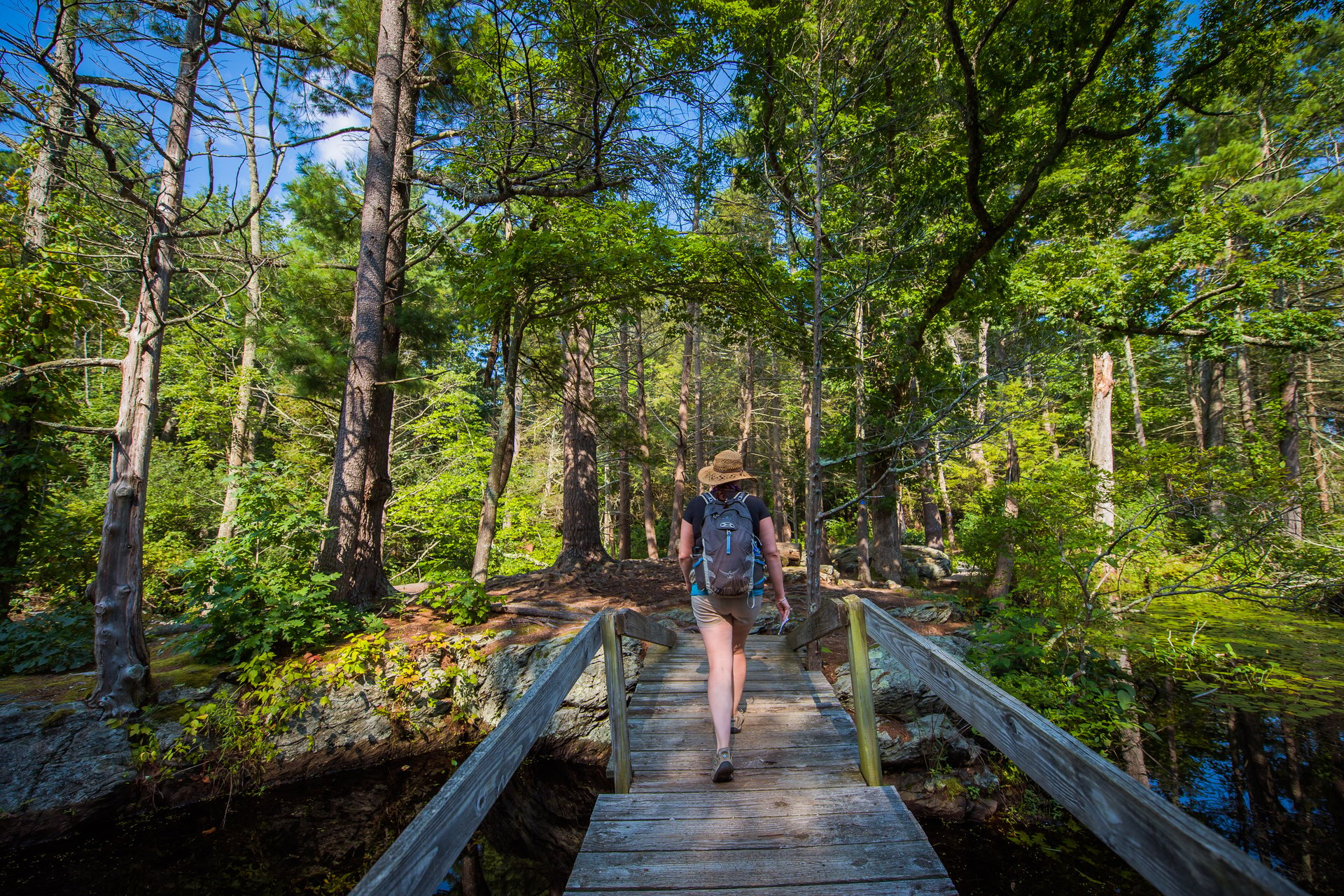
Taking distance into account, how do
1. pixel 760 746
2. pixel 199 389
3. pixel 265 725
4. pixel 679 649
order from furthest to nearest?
pixel 199 389
pixel 679 649
pixel 265 725
pixel 760 746

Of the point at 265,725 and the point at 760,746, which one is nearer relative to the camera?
the point at 760,746

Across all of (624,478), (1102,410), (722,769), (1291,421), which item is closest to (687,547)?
(722,769)

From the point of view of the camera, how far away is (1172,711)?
7.10 metres

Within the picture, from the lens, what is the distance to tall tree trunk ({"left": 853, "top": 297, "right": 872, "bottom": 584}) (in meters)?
9.32

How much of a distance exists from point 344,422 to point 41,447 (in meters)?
3.52

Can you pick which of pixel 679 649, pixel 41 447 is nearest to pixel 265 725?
pixel 679 649

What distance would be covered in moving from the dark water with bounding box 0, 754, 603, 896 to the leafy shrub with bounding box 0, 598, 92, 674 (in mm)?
2433

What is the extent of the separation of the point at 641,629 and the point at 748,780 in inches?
60.4

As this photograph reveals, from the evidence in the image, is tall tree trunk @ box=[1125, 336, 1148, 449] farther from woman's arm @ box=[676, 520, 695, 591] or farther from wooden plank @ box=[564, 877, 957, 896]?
wooden plank @ box=[564, 877, 957, 896]

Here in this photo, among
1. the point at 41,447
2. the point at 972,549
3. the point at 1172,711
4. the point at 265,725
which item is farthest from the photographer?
the point at 972,549

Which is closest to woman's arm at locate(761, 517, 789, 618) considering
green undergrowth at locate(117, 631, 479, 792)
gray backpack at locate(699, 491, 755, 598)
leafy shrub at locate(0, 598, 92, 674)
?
gray backpack at locate(699, 491, 755, 598)

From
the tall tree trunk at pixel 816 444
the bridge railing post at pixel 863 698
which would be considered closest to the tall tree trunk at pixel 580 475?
the tall tree trunk at pixel 816 444

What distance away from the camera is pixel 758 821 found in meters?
2.78

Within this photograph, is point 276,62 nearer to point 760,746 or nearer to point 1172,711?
point 760,746
